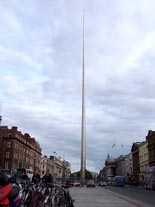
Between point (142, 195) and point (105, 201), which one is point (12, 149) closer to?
point (142, 195)

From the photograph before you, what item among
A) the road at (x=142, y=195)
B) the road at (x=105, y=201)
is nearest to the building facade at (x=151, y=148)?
the road at (x=142, y=195)

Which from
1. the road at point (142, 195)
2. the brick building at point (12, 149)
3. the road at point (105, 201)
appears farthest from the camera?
the brick building at point (12, 149)

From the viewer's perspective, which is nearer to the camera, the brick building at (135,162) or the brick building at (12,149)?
the brick building at (12,149)

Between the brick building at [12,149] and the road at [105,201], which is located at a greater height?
the brick building at [12,149]

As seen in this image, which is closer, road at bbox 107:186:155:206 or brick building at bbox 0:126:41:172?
road at bbox 107:186:155:206

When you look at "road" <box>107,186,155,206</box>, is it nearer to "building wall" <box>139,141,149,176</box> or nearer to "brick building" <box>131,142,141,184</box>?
"building wall" <box>139,141,149,176</box>

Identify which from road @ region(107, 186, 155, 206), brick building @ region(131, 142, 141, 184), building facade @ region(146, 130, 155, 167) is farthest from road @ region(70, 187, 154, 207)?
brick building @ region(131, 142, 141, 184)

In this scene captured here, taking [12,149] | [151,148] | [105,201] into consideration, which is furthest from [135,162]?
[105,201]

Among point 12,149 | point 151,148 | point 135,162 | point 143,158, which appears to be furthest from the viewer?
point 135,162

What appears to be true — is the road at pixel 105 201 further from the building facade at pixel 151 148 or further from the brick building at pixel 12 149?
the building facade at pixel 151 148

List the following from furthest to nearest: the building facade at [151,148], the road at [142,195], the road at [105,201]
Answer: the building facade at [151,148], the road at [142,195], the road at [105,201]

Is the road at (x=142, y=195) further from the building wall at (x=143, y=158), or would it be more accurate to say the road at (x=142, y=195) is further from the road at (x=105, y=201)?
the building wall at (x=143, y=158)

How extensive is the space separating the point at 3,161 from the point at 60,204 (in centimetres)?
11785

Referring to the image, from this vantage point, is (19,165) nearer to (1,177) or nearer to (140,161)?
(140,161)
